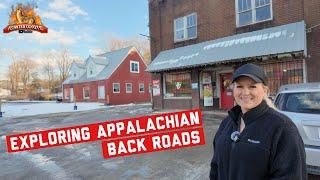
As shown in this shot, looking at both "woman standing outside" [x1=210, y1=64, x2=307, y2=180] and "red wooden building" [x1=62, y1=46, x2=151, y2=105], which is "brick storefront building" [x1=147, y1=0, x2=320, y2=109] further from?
"red wooden building" [x1=62, y1=46, x2=151, y2=105]

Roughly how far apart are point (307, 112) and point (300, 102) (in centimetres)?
28

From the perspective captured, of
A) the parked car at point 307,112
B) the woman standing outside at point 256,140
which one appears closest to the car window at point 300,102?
the parked car at point 307,112

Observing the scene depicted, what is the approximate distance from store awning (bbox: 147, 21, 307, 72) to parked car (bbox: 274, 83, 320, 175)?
7.72 meters

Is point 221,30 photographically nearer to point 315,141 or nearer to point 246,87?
point 315,141

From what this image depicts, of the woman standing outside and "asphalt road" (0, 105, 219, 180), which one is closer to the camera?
the woman standing outside

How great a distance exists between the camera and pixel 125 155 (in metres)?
8.91

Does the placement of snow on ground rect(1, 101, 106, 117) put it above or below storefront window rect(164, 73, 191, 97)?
below

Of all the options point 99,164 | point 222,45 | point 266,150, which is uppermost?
point 222,45

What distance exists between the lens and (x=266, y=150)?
7.02 ft

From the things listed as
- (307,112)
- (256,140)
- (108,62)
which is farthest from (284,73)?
(108,62)

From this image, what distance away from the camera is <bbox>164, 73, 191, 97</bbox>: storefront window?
20.0 meters

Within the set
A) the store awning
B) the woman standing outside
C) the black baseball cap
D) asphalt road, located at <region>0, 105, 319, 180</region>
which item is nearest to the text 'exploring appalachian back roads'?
asphalt road, located at <region>0, 105, 319, 180</region>

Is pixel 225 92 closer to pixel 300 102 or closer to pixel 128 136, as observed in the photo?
pixel 128 136

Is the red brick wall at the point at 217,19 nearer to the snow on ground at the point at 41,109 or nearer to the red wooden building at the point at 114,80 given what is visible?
the snow on ground at the point at 41,109
